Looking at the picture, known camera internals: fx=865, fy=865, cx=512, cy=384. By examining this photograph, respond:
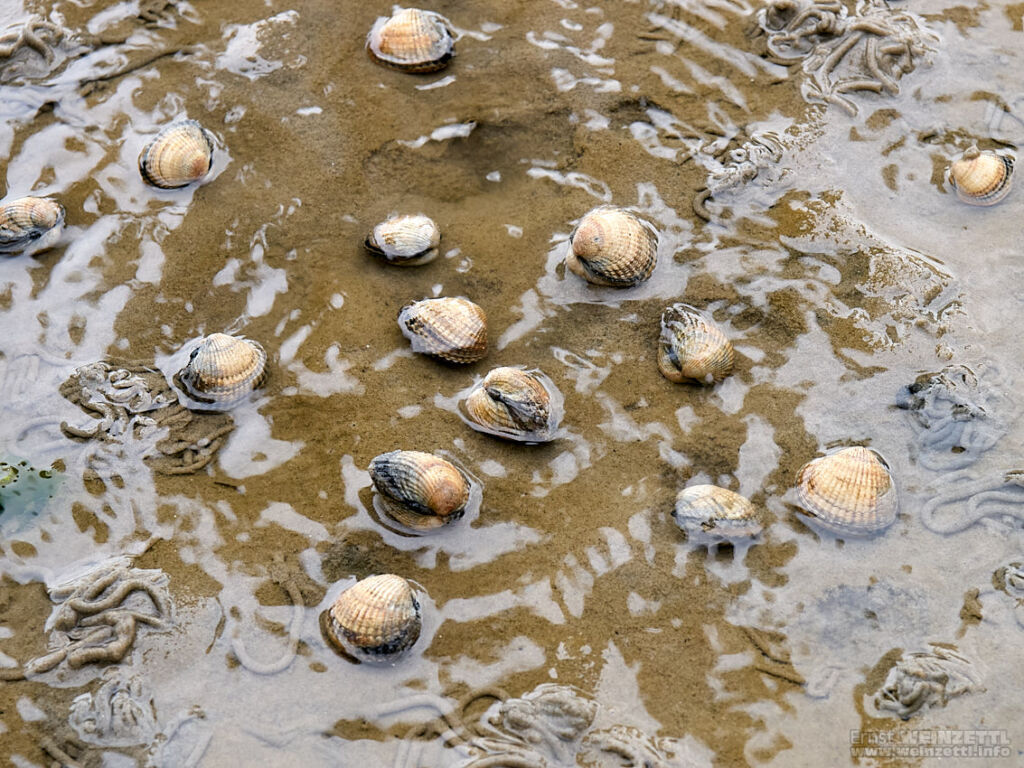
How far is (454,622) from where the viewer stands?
4.64m

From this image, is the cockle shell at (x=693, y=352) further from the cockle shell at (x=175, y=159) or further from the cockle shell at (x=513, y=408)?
the cockle shell at (x=175, y=159)

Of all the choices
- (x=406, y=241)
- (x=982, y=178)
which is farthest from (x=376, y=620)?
(x=982, y=178)

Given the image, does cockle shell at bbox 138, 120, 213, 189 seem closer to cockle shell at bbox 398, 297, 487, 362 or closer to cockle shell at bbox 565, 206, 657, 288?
cockle shell at bbox 398, 297, 487, 362

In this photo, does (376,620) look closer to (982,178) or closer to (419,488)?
(419,488)

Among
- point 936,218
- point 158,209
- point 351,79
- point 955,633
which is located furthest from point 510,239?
point 955,633

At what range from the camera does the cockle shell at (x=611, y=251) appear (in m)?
5.71

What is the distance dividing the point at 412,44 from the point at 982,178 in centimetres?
442

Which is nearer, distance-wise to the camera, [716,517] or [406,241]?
[716,517]

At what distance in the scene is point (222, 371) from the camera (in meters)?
5.34

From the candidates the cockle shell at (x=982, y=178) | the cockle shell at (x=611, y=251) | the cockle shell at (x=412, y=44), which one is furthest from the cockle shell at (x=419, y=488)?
the cockle shell at (x=982, y=178)

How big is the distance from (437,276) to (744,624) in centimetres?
301

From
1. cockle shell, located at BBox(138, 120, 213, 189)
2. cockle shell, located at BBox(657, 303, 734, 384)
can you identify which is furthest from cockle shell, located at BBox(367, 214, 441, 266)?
cockle shell, located at BBox(657, 303, 734, 384)

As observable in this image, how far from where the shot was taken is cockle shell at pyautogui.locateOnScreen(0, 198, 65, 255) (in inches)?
238

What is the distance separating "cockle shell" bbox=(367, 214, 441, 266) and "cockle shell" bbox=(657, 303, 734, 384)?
172 cm
